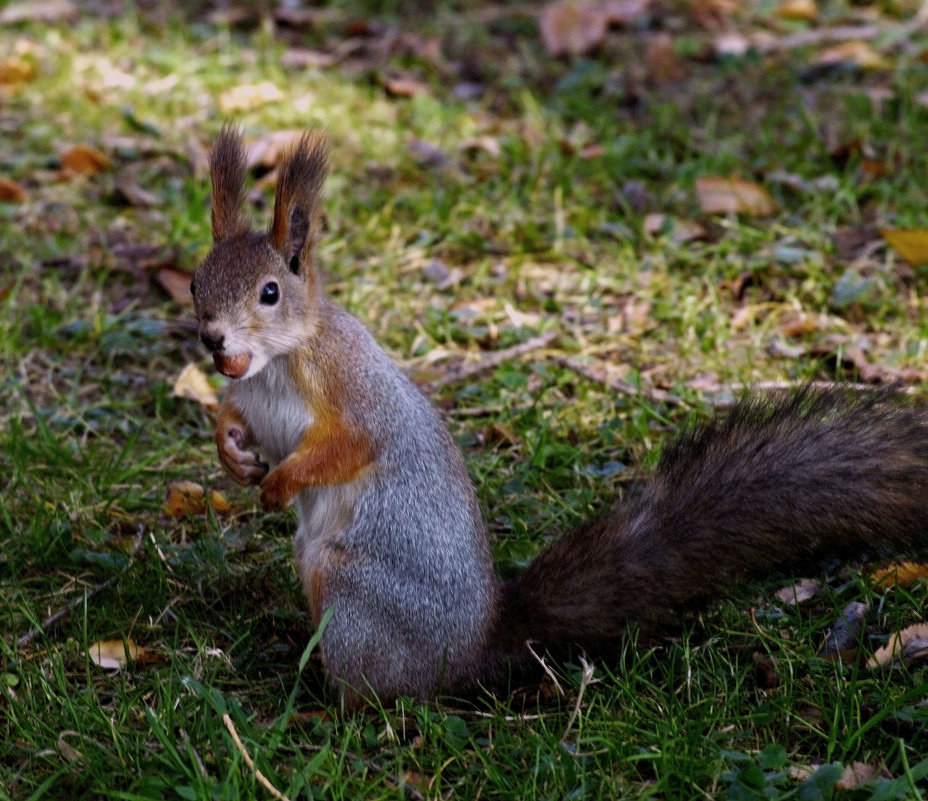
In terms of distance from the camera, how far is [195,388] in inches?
124

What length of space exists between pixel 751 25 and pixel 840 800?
3.92 meters

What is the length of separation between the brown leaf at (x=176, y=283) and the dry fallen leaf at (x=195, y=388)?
399 millimetres

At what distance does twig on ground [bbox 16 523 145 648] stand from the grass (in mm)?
11

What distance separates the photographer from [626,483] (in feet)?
9.05

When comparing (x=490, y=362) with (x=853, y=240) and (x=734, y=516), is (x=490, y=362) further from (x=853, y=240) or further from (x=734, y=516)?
(x=734, y=516)

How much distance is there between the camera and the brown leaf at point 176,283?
3.56 metres

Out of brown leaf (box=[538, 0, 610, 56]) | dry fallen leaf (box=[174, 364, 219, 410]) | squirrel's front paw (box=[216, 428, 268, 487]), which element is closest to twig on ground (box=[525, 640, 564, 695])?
squirrel's front paw (box=[216, 428, 268, 487])

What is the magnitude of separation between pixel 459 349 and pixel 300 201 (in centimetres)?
121

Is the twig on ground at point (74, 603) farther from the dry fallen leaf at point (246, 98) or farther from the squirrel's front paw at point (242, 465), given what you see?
the dry fallen leaf at point (246, 98)

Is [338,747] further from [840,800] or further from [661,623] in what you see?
[840,800]

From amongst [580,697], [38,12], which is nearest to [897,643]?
[580,697]

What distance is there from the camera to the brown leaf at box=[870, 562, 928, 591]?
225cm

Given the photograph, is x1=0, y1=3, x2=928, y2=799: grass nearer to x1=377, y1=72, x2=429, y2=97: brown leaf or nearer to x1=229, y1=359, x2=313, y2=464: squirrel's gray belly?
x1=377, y1=72, x2=429, y2=97: brown leaf

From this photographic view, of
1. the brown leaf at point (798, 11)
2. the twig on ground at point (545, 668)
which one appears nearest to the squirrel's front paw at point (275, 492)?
the twig on ground at point (545, 668)
